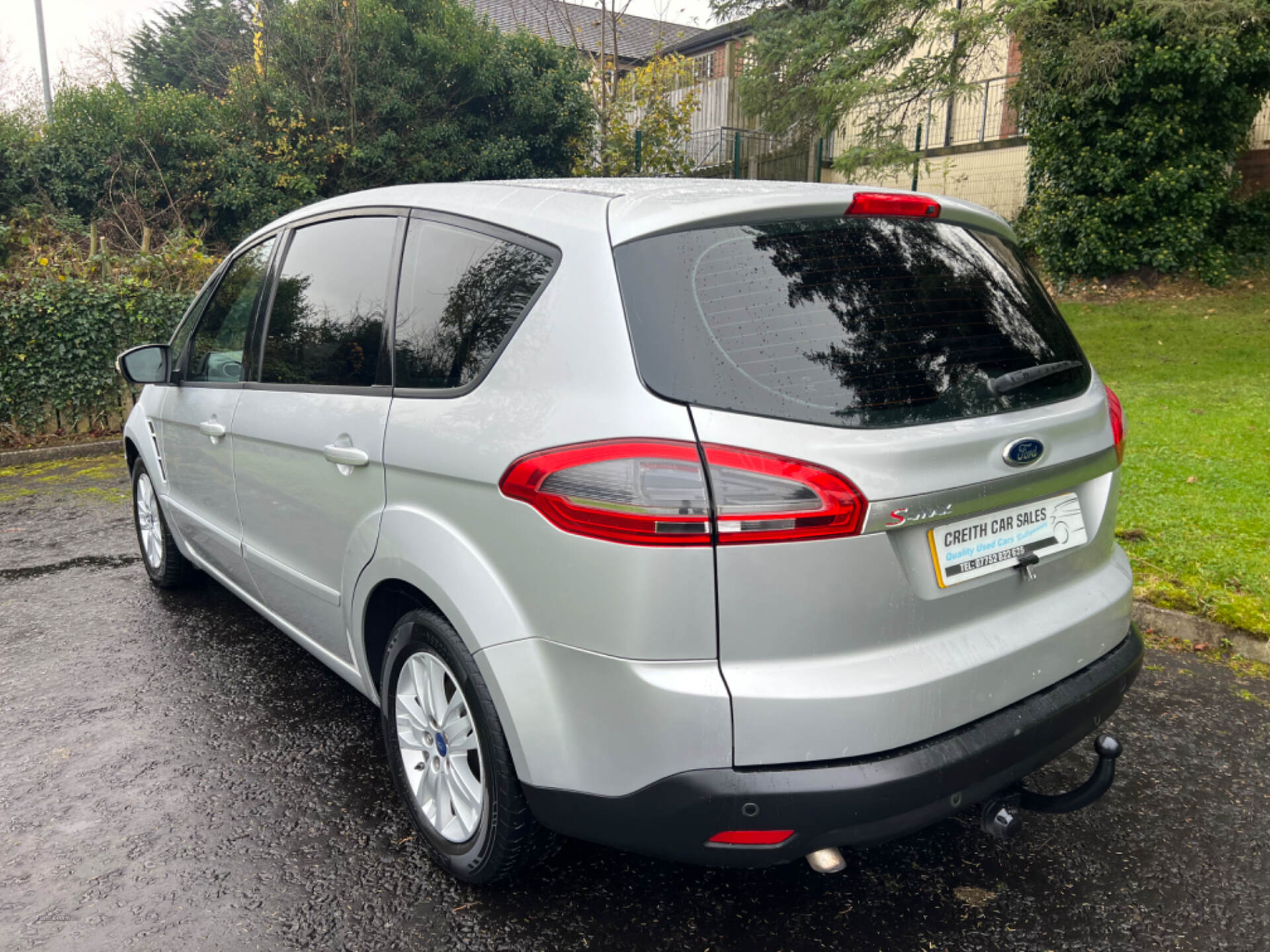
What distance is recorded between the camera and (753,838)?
6.17ft

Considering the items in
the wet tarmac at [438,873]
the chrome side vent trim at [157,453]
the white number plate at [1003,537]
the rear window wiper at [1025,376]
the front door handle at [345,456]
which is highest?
the rear window wiper at [1025,376]

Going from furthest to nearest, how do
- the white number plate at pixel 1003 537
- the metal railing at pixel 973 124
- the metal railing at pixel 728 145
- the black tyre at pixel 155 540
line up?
the metal railing at pixel 973 124 < the metal railing at pixel 728 145 < the black tyre at pixel 155 540 < the white number plate at pixel 1003 537

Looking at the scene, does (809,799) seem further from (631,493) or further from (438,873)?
(438,873)

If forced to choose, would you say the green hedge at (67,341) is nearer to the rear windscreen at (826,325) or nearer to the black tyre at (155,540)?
the black tyre at (155,540)

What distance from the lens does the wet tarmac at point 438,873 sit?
2.29 meters

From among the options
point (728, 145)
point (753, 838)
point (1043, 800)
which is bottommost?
point (1043, 800)

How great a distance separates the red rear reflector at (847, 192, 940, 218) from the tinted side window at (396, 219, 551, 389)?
760 mm

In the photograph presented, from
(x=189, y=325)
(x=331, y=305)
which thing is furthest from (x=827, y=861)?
(x=189, y=325)

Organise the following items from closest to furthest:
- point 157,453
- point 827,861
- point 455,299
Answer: point 827,861 → point 455,299 → point 157,453

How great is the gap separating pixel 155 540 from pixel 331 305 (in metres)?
2.59

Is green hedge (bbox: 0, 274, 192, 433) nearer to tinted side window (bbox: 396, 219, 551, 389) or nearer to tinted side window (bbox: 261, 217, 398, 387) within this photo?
tinted side window (bbox: 261, 217, 398, 387)

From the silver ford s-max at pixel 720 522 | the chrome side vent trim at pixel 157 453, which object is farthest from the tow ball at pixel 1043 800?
the chrome side vent trim at pixel 157 453

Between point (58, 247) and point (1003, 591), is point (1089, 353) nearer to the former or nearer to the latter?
point (1003, 591)

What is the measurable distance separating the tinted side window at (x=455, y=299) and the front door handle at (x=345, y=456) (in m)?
0.22
